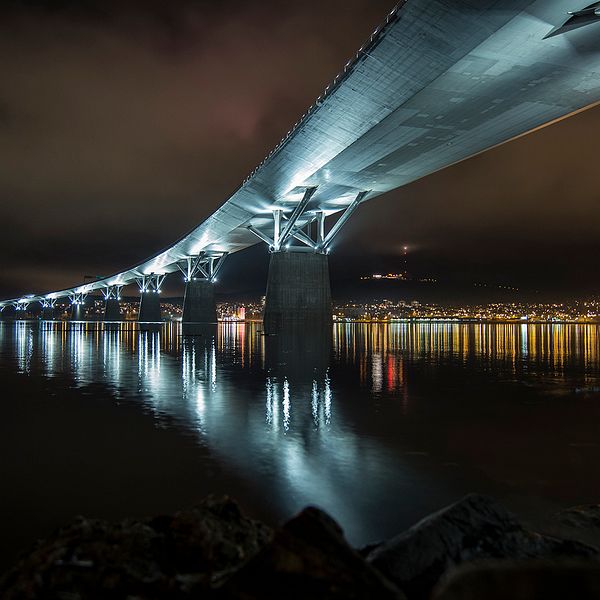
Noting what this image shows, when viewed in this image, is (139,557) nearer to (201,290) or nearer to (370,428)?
(370,428)

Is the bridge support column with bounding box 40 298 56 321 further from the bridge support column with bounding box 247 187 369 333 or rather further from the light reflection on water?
the light reflection on water

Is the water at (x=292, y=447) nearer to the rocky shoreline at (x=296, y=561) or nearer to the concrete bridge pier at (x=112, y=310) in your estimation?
the rocky shoreline at (x=296, y=561)

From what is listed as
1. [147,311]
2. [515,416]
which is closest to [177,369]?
[515,416]

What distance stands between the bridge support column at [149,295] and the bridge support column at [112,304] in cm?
2655

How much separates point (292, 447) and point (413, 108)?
89.0ft

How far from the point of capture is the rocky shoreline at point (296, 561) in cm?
190

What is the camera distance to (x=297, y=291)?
51656 mm

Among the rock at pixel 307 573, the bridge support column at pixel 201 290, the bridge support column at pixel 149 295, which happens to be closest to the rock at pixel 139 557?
the rock at pixel 307 573

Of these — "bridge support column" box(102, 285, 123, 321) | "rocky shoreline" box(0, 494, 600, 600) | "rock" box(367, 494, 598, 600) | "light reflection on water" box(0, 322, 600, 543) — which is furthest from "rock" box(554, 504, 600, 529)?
"bridge support column" box(102, 285, 123, 321)

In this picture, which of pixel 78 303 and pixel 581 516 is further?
pixel 78 303

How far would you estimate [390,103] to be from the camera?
97.6 ft

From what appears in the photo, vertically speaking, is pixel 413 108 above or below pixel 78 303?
above

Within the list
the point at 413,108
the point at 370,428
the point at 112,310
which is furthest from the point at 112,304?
the point at 370,428

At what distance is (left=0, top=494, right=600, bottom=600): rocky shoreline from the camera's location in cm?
190
